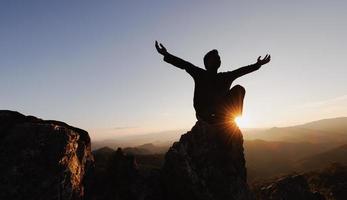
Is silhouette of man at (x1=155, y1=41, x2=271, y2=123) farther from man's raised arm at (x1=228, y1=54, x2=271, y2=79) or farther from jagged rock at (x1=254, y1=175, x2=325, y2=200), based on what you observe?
jagged rock at (x1=254, y1=175, x2=325, y2=200)

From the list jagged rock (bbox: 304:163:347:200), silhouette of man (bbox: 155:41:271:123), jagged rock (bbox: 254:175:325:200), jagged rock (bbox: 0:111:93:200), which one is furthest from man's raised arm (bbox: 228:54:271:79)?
jagged rock (bbox: 304:163:347:200)

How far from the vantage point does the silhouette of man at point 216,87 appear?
12.1 m

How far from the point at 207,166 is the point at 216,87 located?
8.73 ft

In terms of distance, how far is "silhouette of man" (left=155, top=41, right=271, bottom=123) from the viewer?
1212 centimetres

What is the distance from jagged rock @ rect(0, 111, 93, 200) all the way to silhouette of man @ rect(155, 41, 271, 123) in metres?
4.29

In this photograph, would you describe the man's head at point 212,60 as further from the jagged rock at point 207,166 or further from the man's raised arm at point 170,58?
the jagged rock at point 207,166

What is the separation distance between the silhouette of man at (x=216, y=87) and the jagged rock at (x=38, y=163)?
4288 millimetres

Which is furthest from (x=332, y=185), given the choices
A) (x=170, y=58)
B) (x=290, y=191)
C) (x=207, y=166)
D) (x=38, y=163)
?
(x=38, y=163)

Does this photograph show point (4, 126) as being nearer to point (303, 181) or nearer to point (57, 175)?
point (57, 175)

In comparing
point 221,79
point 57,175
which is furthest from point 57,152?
point 221,79

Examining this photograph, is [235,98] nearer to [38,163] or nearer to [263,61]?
[263,61]

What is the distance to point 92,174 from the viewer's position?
12.5 meters

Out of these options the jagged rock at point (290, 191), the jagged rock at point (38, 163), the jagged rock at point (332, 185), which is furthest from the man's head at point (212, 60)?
Result: the jagged rock at point (332, 185)

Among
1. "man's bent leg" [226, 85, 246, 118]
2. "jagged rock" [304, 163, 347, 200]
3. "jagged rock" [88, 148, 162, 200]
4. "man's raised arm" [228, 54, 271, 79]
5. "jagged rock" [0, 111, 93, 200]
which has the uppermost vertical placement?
Answer: "man's raised arm" [228, 54, 271, 79]
